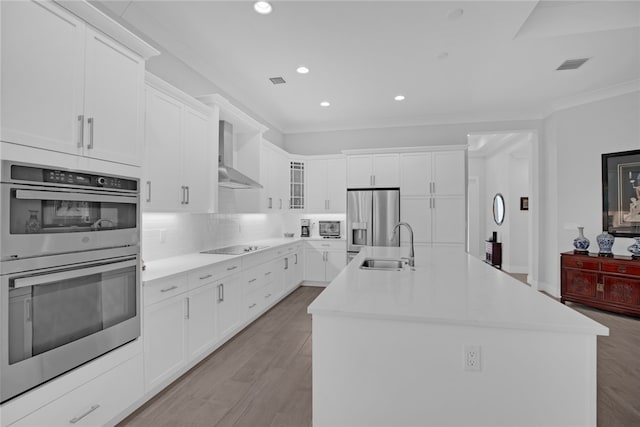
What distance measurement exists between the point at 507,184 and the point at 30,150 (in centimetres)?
817

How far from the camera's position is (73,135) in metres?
1.64

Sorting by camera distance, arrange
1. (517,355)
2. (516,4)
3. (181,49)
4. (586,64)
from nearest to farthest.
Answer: (517,355) < (516,4) < (181,49) < (586,64)

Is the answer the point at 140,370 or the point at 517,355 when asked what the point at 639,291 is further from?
the point at 140,370

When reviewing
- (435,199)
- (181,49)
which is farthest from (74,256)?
(435,199)

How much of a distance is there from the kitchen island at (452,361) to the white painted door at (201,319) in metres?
1.42

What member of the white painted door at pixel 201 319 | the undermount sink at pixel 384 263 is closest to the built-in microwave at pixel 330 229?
the undermount sink at pixel 384 263

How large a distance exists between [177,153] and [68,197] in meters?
1.22

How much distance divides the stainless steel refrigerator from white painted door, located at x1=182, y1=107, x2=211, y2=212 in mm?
2758

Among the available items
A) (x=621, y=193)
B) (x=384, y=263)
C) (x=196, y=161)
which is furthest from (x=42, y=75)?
(x=621, y=193)

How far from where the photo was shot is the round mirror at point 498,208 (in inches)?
306

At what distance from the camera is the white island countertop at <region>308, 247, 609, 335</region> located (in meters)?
1.34

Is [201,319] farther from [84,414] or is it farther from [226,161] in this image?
[226,161]

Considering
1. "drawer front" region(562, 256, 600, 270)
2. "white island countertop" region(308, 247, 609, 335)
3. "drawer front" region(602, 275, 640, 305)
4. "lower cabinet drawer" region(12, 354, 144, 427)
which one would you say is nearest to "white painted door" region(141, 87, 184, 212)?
"lower cabinet drawer" region(12, 354, 144, 427)

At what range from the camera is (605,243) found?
4258 millimetres
